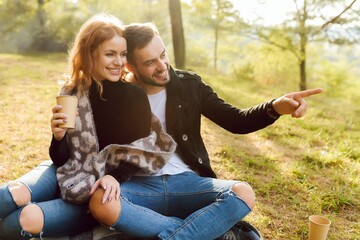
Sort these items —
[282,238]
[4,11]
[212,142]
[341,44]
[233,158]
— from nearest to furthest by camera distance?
[282,238]
[233,158]
[212,142]
[341,44]
[4,11]

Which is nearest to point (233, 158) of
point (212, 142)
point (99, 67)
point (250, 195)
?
point (212, 142)

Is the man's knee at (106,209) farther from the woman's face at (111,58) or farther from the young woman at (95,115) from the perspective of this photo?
the woman's face at (111,58)

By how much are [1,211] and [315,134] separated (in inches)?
173

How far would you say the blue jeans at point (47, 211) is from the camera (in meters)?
1.97

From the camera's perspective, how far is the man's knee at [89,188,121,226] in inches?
77.2

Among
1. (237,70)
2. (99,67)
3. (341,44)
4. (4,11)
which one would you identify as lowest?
(237,70)

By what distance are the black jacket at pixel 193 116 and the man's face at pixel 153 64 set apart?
120 millimetres

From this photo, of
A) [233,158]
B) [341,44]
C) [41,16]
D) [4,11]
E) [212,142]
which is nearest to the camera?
[233,158]

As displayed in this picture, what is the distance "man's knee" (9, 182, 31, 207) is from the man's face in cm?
106

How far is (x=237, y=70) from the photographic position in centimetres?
1451

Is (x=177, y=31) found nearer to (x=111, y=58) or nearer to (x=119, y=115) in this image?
(x=111, y=58)

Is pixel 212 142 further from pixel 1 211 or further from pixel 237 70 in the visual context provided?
pixel 237 70

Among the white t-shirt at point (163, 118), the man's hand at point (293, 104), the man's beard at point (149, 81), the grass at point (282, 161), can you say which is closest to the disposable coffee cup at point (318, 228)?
the grass at point (282, 161)

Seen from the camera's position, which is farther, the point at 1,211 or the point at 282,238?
the point at 282,238
